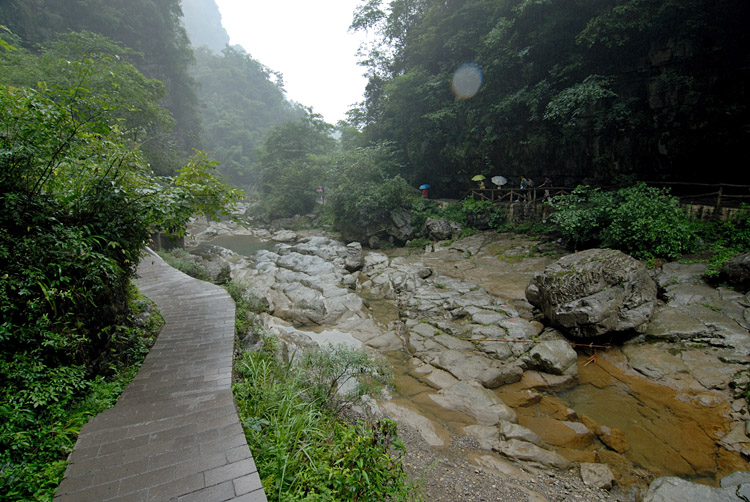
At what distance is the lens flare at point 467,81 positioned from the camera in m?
15.6

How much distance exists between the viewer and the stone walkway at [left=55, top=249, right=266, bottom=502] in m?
2.09

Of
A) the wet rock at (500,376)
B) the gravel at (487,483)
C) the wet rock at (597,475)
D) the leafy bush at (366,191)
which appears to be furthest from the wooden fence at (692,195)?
the gravel at (487,483)

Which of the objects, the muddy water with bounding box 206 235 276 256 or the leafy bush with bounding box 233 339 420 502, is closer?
the leafy bush with bounding box 233 339 420 502

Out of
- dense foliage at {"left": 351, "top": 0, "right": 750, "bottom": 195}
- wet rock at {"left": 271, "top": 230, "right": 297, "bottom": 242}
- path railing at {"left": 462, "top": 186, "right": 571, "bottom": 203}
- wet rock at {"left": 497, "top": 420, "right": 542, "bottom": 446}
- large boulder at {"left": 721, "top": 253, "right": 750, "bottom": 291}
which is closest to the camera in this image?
wet rock at {"left": 497, "top": 420, "right": 542, "bottom": 446}

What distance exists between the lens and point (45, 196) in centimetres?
294

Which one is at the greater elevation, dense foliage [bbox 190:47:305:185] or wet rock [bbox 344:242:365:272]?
dense foliage [bbox 190:47:305:185]

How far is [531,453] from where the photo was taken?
13.3ft

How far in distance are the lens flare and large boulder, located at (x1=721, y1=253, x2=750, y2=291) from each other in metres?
13.0

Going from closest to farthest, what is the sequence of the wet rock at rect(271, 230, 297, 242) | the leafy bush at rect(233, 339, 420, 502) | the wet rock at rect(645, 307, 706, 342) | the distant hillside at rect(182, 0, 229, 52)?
1. the leafy bush at rect(233, 339, 420, 502)
2. the wet rock at rect(645, 307, 706, 342)
3. the wet rock at rect(271, 230, 297, 242)
4. the distant hillside at rect(182, 0, 229, 52)

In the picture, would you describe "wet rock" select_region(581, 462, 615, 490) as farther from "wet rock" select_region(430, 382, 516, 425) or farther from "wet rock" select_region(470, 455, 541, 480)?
"wet rock" select_region(430, 382, 516, 425)

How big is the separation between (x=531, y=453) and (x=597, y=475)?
74 cm

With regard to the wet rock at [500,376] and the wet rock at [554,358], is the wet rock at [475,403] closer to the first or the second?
the wet rock at [500,376]

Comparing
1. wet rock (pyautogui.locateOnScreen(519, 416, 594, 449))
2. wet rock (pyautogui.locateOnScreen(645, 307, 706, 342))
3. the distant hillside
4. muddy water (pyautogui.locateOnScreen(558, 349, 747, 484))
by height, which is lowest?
wet rock (pyautogui.locateOnScreen(519, 416, 594, 449))

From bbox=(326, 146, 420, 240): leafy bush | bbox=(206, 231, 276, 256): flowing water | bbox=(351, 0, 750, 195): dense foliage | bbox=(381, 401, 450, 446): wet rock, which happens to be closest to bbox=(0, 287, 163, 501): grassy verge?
bbox=(381, 401, 450, 446): wet rock
